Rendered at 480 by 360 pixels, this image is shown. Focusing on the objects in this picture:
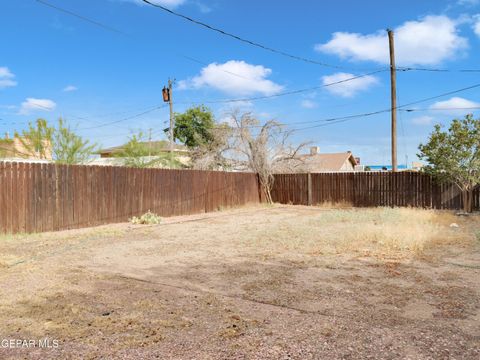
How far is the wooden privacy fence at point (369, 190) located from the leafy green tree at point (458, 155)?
4.67 ft

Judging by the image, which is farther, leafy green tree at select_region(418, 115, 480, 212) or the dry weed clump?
leafy green tree at select_region(418, 115, 480, 212)

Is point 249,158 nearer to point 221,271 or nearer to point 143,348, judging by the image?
point 221,271

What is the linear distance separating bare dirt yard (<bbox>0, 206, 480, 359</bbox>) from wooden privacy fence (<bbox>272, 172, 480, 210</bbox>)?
29.5 ft

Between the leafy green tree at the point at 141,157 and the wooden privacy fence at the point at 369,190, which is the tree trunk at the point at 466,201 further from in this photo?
the leafy green tree at the point at 141,157

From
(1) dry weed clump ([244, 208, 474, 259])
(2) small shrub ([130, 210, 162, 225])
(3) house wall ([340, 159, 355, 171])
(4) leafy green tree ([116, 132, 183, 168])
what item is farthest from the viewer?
(3) house wall ([340, 159, 355, 171])

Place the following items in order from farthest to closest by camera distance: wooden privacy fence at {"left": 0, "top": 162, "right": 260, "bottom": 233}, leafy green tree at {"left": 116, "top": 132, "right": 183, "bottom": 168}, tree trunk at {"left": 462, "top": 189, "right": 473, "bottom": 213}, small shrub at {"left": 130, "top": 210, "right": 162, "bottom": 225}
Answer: leafy green tree at {"left": 116, "top": 132, "right": 183, "bottom": 168} → tree trunk at {"left": 462, "top": 189, "right": 473, "bottom": 213} → small shrub at {"left": 130, "top": 210, "right": 162, "bottom": 225} → wooden privacy fence at {"left": 0, "top": 162, "right": 260, "bottom": 233}

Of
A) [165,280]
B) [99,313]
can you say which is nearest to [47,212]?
[165,280]

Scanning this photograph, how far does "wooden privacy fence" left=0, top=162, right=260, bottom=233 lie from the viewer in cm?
947

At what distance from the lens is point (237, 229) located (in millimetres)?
11148

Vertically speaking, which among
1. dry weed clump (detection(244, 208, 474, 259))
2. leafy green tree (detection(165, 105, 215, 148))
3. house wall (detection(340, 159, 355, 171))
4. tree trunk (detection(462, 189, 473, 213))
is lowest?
dry weed clump (detection(244, 208, 474, 259))

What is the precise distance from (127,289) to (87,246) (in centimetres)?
365

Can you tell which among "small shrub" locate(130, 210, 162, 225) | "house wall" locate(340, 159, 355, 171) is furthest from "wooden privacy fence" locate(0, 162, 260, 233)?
"house wall" locate(340, 159, 355, 171)

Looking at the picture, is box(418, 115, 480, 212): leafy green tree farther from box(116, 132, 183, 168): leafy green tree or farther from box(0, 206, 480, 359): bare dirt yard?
box(116, 132, 183, 168): leafy green tree

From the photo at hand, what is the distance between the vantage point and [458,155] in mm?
14250
